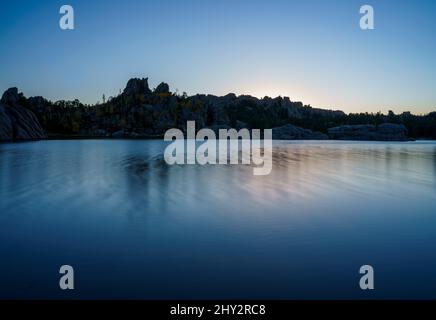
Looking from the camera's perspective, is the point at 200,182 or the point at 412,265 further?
the point at 200,182

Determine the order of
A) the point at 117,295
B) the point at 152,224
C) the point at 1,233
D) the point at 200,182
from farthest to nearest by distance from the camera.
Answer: the point at 200,182
the point at 152,224
the point at 1,233
the point at 117,295

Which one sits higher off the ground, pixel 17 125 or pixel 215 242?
pixel 17 125

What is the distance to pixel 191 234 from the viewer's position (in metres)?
13.2

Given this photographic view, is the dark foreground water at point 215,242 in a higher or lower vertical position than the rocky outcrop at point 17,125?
lower

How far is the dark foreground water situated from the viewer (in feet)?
28.0

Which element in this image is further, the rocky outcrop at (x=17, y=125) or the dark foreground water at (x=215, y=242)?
the rocky outcrop at (x=17, y=125)

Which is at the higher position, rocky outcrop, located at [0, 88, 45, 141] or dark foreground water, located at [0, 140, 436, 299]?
rocky outcrop, located at [0, 88, 45, 141]

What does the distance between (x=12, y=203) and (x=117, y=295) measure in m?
14.4

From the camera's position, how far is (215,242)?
39.8 feet

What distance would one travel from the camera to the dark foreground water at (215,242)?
8.55 meters

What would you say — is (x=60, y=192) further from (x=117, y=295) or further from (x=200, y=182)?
(x=117, y=295)

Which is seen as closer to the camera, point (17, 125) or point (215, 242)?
point (215, 242)

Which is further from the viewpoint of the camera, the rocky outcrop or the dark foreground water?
the rocky outcrop
